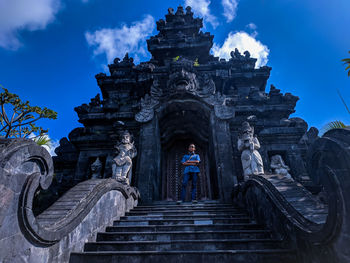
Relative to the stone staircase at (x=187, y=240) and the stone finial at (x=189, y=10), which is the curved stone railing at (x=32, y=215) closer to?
the stone staircase at (x=187, y=240)

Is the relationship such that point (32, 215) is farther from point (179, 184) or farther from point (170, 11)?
point (170, 11)

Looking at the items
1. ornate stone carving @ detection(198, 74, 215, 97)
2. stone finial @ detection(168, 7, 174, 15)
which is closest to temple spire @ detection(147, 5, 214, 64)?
stone finial @ detection(168, 7, 174, 15)

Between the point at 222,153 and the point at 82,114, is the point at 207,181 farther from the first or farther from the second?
the point at 82,114

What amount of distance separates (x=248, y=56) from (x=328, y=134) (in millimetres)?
12922

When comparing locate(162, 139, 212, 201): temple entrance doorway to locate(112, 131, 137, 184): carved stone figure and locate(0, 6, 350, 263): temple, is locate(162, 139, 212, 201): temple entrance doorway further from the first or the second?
locate(112, 131, 137, 184): carved stone figure

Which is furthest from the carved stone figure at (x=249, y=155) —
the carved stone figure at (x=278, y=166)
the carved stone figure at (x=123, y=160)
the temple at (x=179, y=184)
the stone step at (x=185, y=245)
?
the carved stone figure at (x=123, y=160)

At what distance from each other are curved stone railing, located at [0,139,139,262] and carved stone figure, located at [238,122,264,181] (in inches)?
181

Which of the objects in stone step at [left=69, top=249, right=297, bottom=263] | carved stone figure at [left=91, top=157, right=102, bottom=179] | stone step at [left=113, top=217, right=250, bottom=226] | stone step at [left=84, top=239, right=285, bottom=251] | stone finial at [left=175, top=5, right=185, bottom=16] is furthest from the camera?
stone finial at [left=175, top=5, right=185, bottom=16]

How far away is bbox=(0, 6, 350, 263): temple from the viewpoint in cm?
260

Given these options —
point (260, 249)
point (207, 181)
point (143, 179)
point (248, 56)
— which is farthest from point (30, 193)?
point (248, 56)

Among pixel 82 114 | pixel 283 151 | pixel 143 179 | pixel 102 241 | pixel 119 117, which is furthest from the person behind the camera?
pixel 82 114

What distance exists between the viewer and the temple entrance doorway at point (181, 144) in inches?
376

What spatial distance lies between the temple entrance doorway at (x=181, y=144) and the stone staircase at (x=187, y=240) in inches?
159

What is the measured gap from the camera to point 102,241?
4121 millimetres
